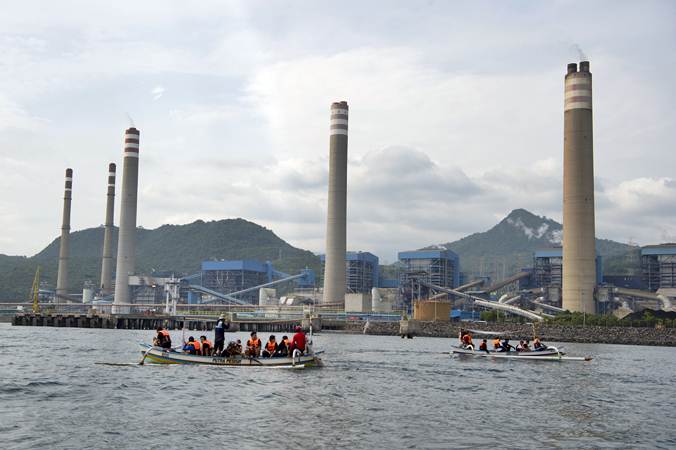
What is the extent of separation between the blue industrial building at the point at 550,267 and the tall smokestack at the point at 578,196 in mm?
48378

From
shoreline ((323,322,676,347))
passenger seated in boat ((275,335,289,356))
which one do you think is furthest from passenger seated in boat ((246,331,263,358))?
shoreline ((323,322,676,347))

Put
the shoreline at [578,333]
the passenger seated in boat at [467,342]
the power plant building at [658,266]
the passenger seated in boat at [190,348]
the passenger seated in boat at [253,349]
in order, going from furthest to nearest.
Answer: the power plant building at [658,266]
the shoreline at [578,333]
the passenger seated in boat at [467,342]
the passenger seated in boat at [190,348]
the passenger seated in boat at [253,349]

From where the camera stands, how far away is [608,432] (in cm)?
2969

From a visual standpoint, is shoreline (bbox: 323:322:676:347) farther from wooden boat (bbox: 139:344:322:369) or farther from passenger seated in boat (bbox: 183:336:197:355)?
passenger seated in boat (bbox: 183:336:197:355)

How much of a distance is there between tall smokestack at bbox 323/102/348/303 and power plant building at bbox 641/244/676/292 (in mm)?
79701

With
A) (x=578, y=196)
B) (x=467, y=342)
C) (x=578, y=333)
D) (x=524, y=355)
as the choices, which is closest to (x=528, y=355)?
(x=524, y=355)

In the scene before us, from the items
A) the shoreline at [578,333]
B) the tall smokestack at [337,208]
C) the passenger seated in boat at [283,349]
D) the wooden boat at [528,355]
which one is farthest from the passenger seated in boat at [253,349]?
the tall smokestack at [337,208]

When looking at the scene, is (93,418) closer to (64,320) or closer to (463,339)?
(463,339)

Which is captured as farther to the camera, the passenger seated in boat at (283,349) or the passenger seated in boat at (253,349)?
the passenger seated in boat at (283,349)

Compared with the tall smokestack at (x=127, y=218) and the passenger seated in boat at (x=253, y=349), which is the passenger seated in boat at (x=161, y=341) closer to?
the passenger seated in boat at (x=253, y=349)

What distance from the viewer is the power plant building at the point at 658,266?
18175 cm

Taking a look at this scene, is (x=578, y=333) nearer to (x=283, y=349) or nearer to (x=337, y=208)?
(x=337, y=208)

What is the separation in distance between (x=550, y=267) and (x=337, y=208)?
6078 cm

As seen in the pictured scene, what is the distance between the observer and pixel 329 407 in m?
33.6
